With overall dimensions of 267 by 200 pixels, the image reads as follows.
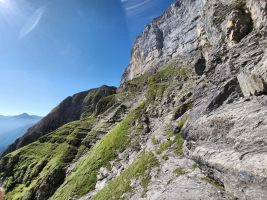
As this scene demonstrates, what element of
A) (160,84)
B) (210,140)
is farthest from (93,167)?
(160,84)

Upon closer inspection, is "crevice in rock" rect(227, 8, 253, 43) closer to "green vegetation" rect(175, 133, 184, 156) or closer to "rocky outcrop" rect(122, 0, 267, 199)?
"rocky outcrop" rect(122, 0, 267, 199)

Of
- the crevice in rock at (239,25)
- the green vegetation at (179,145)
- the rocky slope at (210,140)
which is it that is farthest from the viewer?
the green vegetation at (179,145)

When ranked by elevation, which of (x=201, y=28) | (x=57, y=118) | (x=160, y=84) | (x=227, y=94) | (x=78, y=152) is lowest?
(x=78, y=152)

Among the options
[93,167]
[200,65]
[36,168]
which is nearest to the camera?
[200,65]

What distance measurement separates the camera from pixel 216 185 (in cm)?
2106

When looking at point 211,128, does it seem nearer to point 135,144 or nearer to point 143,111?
point 135,144

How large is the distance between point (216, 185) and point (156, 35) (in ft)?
611

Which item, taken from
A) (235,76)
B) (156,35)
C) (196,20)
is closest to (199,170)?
(235,76)

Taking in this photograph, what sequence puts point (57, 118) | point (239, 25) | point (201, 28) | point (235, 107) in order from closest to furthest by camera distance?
point (235, 107)
point (239, 25)
point (201, 28)
point (57, 118)

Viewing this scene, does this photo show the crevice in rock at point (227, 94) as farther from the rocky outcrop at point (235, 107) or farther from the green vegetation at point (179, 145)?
the green vegetation at point (179, 145)

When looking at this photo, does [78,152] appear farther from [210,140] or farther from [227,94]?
[227,94]

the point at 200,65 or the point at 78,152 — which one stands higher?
the point at 200,65

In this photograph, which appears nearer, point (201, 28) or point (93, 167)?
point (93, 167)

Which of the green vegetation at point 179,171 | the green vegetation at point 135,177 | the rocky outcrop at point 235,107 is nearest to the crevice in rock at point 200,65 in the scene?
the rocky outcrop at point 235,107
